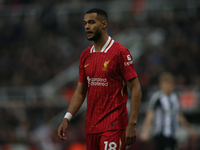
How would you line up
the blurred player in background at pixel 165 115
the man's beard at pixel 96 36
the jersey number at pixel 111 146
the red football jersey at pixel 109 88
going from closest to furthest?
1. the jersey number at pixel 111 146
2. the red football jersey at pixel 109 88
3. the man's beard at pixel 96 36
4. the blurred player in background at pixel 165 115

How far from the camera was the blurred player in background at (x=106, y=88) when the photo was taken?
4277 mm

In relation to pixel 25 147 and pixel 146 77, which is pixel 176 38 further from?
pixel 25 147

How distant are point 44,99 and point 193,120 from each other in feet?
17.4

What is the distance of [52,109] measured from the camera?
1370cm

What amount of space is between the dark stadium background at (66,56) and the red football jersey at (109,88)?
6.46 meters

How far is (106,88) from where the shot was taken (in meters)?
4.38

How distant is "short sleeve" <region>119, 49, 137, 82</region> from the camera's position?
14.0ft

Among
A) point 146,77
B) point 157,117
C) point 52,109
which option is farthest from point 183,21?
point 157,117

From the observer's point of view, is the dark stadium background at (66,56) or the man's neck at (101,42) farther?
the dark stadium background at (66,56)

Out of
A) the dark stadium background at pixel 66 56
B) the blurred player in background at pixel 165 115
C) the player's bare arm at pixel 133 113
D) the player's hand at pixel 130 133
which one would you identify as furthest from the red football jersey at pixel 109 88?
the dark stadium background at pixel 66 56

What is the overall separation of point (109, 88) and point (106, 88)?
3 cm

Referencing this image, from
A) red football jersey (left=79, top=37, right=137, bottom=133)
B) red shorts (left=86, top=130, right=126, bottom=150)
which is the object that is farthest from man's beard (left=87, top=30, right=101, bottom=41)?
red shorts (left=86, top=130, right=126, bottom=150)

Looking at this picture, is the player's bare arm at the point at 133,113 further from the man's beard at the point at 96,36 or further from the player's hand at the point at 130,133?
the man's beard at the point at 96,36

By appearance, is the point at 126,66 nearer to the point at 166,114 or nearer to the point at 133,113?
the point at 133,113
